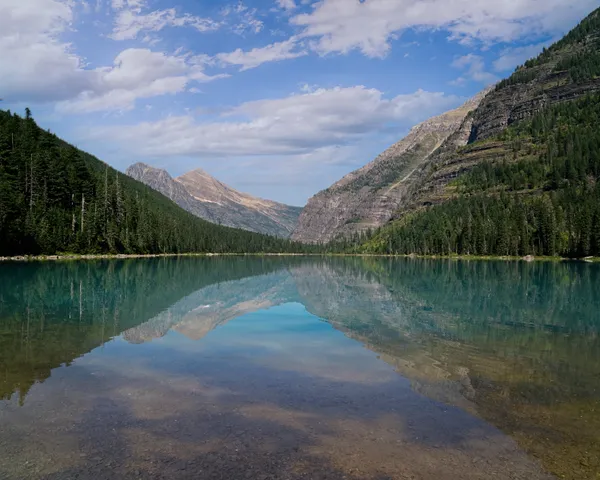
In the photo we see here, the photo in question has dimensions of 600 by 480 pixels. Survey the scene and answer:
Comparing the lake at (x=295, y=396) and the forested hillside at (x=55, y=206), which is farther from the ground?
the forested hillside at (x=55, y=206)

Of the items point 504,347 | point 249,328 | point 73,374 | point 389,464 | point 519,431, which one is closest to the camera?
point 389,464

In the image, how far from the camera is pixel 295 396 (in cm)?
1656

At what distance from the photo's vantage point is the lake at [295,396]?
1120 centimetres

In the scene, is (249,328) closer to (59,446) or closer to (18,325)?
(18,325)

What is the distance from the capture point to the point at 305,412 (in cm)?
1481

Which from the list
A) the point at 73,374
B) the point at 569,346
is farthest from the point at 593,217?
the point at 73,374

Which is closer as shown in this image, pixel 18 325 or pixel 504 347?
pixel 504 347

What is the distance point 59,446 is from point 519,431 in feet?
41.6

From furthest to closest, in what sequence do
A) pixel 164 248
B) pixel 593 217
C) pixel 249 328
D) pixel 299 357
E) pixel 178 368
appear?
pixel 164 248, pixel 593 217, pixel 249 328, pixel 299 357, pixel 178 368

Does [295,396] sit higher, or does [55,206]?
[55,206]

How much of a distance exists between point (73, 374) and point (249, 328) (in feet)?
49.3

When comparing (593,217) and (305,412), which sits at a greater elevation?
(593,217)

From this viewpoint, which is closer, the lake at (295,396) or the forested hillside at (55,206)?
the lake at (295,396)

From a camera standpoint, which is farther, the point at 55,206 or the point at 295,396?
the point at 55,206
